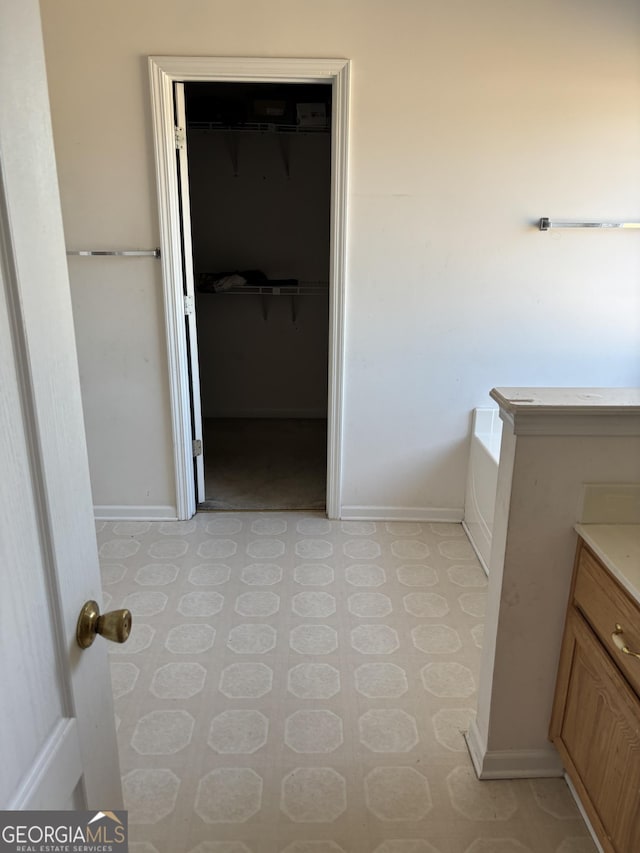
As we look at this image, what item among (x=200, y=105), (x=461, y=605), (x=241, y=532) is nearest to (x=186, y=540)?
(x=241, y=532)

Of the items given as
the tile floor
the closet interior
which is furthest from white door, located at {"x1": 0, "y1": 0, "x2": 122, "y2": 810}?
the closet interior

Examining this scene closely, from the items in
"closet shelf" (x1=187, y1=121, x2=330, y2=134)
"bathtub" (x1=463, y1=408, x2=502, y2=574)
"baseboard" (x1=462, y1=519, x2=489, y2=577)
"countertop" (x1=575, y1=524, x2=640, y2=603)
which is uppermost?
"closet shelf" (x1=187, y1=121, x2=330, y2=134)

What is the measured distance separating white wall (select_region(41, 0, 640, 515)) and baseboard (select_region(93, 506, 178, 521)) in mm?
43

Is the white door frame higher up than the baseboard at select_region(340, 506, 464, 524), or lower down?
higher up

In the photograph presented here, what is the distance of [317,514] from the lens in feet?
10.7

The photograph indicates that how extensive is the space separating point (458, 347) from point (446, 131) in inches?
37.0

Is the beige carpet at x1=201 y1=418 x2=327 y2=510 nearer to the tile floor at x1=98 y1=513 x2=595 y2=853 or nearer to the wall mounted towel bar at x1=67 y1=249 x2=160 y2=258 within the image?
the tile floor at x1=98 y1=513 x2=595 y2=853

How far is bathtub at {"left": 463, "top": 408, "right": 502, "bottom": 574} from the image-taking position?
2748mm

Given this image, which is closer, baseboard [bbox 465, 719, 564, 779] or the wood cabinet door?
the wood cabinet door

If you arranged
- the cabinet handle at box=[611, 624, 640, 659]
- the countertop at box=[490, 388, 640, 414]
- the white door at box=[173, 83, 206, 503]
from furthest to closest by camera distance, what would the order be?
the white door at box=[173, 83, 206, 503] → the countertop at box=[490, 388, 640, 414] → the cabinet handle at box=[611, 624, 640, 659]

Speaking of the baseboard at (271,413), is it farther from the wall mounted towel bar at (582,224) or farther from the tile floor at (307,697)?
the wall mounted towel bar at (582,224)

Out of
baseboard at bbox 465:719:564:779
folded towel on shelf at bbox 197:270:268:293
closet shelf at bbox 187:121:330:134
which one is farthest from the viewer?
folded towel on shelf at bbox 197:270:268:293

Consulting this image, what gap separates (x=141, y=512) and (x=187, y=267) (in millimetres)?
1244

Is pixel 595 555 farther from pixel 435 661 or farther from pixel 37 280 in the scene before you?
pixel 37 280
